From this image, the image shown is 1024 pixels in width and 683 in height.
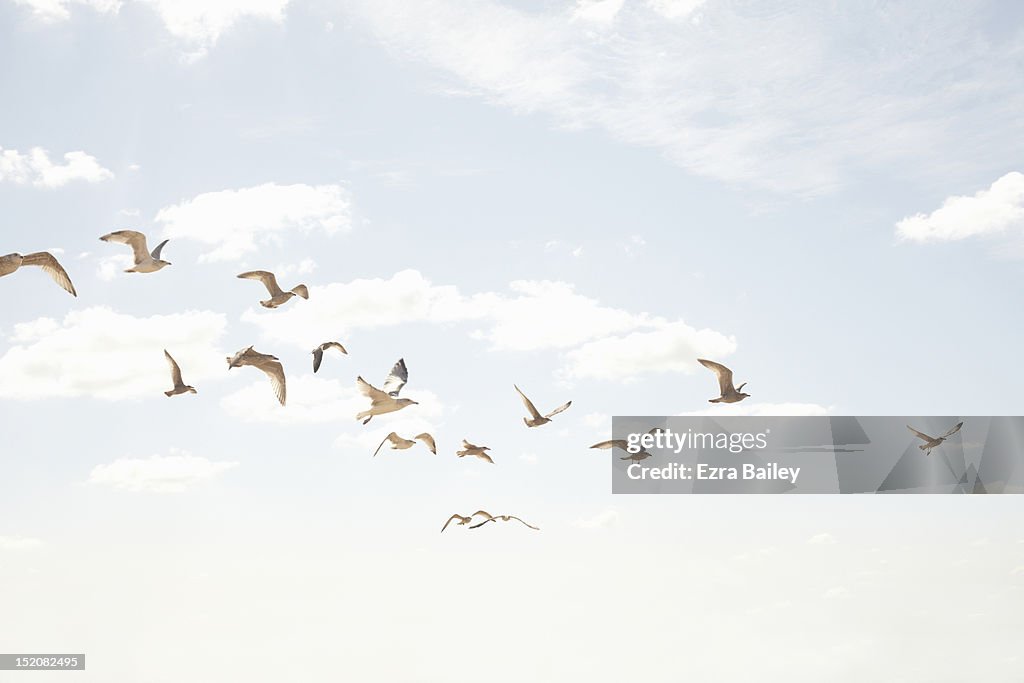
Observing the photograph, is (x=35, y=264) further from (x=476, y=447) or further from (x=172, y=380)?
(x=476, y=447)

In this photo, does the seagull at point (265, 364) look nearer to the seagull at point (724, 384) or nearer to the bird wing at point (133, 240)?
the bird wing at point (133, 240)

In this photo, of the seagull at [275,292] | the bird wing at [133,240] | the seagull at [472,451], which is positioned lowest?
the seagull at [472,451]

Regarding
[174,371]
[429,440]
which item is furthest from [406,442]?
[174,371]

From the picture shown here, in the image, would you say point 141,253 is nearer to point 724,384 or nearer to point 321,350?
point 321,350

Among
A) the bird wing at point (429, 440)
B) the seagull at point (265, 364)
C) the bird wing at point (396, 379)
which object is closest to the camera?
the seagull at point (265, 364)

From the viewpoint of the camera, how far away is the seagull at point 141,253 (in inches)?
1748

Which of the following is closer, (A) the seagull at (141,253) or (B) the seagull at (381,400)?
(B) the seagull at (381,400)

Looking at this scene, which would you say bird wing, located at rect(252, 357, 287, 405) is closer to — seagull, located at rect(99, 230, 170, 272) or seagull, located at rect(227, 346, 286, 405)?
seagull, located at rect(227, 346, 286, 405)

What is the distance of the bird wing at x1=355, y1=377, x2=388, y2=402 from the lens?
4044 centimetres

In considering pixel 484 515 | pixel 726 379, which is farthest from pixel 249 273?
pixel 726 379

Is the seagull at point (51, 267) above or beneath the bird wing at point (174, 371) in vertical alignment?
above

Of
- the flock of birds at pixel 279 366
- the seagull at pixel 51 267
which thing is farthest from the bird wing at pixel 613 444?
the seagull at pixel 51 267

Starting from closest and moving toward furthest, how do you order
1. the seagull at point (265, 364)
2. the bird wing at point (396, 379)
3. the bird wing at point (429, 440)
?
the seagull at point (265, 364) < the bird wing at point (396, 379) < the bird wing at point (429, 440)

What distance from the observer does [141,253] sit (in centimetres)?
4509
